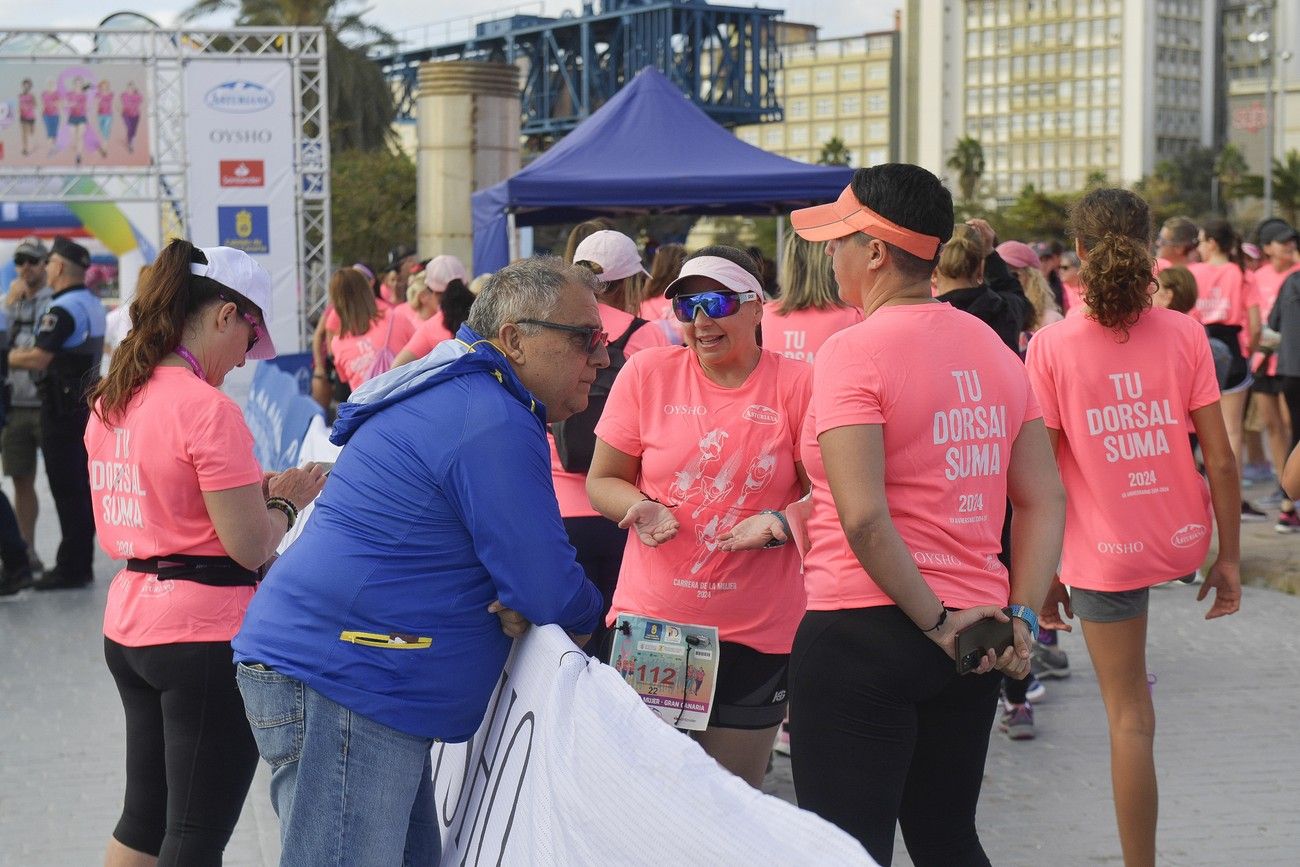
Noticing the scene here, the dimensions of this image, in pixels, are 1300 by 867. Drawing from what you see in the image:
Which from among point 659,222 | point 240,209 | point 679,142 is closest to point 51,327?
point 679,142

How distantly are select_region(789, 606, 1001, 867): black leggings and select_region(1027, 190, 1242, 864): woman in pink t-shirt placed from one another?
119 cm

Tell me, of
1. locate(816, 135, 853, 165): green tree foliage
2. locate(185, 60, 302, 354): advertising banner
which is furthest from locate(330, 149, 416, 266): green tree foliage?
locate(816, 135, 853, 165): green tree foliage

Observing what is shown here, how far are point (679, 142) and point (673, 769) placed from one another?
10.5 m

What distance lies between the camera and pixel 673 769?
217cm

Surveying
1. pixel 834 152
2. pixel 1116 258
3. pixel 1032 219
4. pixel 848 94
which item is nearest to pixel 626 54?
pixel 1032 219

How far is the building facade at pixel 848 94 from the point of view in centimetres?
14850

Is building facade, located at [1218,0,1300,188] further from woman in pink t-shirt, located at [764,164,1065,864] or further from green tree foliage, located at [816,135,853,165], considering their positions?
woman in pink t-shirt, located at [764,164,1065,864]

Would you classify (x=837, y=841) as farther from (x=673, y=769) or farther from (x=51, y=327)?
(x=51, y=327)

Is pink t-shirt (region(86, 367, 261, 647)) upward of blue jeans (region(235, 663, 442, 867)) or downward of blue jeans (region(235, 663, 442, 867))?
upward

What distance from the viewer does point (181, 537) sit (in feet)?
11.4

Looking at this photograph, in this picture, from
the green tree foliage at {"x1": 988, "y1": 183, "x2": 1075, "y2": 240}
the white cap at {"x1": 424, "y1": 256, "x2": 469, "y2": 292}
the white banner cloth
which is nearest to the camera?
the white banner cloth

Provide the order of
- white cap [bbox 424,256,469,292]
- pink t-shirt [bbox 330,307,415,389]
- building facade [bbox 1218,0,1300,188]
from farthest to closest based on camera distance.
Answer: building facade [bbox 1218,0,1300,188] < pink t-shirt [bbox 330,307,415,389] < white cap [bbox 424,256,469,292]

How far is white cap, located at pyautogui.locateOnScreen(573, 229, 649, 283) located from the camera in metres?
5.09

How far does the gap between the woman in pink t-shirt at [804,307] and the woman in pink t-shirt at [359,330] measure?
16.9 ft
